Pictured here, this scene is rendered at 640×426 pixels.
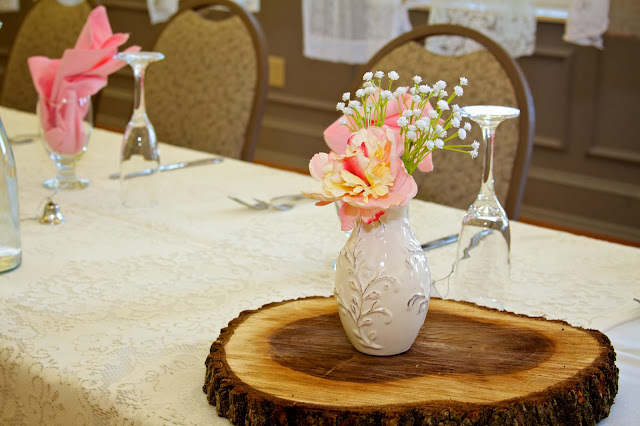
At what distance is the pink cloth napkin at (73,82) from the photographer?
148 centimetres

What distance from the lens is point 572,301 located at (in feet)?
3.51

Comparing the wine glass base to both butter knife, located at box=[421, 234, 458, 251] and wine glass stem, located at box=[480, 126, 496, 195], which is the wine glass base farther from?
wine glass stem, located at box=[480, 126, 496, 195]

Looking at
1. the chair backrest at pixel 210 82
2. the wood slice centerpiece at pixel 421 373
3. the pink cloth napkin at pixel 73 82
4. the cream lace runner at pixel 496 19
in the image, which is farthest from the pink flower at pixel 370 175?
the cream lace runner at pixel 496 19

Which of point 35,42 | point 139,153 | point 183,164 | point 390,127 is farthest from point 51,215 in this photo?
point 35,42

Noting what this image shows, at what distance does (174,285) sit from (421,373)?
1.42ft

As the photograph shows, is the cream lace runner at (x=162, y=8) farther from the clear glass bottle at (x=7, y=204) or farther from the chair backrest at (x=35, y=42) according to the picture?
the clear glass bottle at (x=7, y=204)

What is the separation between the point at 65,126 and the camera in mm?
1498

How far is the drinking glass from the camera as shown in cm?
137

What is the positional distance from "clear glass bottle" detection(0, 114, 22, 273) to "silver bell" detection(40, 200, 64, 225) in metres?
0.22

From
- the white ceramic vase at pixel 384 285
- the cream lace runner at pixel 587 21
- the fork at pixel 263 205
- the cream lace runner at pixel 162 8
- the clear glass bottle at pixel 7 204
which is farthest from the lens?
the cream lace runner at pixel 162 8

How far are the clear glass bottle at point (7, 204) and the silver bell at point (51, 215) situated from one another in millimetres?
225

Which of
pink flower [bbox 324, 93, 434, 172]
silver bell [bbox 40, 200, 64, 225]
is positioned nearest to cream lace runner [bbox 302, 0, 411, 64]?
silver bell [bbox 40, 200, 64, 225]

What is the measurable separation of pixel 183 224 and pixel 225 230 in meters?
0.08

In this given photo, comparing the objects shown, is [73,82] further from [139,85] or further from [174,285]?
[174,285]
